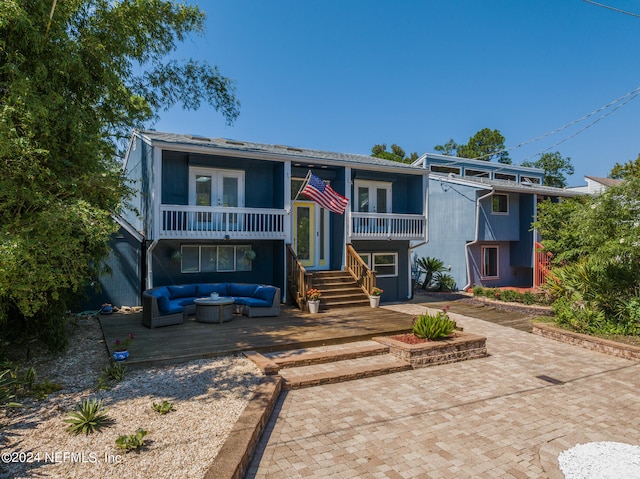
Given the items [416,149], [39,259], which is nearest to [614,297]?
[39,259]

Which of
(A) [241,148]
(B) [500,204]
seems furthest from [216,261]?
(B) [500,204]

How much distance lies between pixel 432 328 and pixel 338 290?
4.77 meters

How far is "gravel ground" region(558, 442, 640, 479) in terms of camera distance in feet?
12.3

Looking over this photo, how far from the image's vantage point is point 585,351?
8523 millimetres

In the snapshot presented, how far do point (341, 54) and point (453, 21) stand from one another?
4.81m

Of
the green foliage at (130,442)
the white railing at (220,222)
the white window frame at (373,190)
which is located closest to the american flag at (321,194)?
the white railing at (220,222)

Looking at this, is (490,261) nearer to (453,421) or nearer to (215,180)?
(215,180)

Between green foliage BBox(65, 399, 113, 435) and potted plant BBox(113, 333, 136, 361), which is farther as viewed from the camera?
potted plant BBox(113, 333, 136, 361)

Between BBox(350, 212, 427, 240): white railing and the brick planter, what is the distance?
5682 millimetres

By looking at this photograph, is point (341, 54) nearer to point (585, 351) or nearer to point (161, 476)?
point (585, 351)

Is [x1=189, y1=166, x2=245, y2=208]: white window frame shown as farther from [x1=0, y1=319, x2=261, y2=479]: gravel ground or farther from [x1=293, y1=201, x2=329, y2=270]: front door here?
[x1=0, y1=319, x2=261, y2=479]: gravel ground

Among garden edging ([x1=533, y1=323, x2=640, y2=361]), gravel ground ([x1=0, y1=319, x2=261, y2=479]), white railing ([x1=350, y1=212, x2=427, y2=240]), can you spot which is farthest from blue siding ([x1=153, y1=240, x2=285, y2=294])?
garden edging ([x1=533, y1=323, x2=640, y2=361])

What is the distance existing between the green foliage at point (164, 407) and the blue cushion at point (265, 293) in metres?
5.48

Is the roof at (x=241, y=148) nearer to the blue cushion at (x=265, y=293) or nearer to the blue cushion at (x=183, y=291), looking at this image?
the blue cushion at (x=183, y=291)
